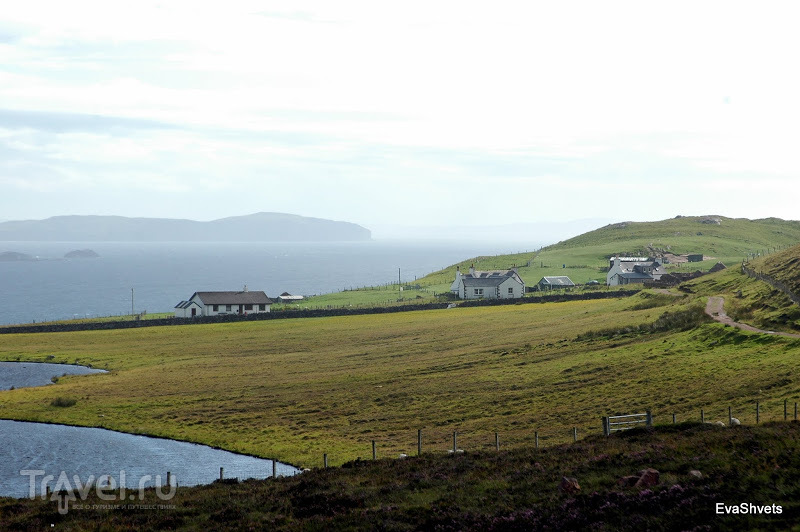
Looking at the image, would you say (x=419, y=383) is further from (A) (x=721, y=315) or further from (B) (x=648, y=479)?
(B) (x=648, y=479)

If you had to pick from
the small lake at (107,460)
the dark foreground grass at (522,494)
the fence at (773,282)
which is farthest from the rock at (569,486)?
the fence at (773,282)

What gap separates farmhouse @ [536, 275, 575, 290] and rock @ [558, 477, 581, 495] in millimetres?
130769

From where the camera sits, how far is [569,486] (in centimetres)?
2345

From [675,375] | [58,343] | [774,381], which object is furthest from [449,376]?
[58,343]

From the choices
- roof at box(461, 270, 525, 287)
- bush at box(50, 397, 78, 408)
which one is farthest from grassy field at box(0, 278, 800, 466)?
roof at box(461, 270, 525, 287)

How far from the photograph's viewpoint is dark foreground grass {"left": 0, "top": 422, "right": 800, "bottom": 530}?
807 inches

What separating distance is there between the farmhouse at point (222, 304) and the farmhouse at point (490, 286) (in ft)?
122

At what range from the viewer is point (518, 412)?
4678 cm

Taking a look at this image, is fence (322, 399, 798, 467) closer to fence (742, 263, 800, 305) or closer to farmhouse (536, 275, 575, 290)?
fence (742, 263, 800, 305)

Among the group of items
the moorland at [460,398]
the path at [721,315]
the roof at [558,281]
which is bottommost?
the moorland at [460,398]

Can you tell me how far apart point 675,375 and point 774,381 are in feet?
24.5

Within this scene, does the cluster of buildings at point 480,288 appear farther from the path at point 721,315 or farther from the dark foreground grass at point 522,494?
the dark foreground grass at point 522,494

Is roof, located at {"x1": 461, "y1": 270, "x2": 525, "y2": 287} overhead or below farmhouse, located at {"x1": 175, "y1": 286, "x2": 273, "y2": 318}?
overhead

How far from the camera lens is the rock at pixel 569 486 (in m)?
23.3
